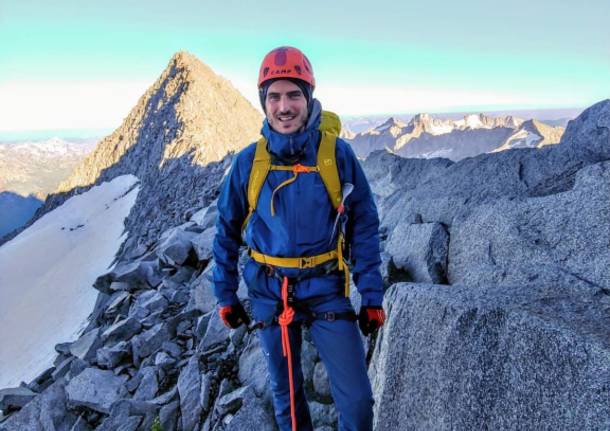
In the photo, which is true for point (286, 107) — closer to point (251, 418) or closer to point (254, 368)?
point (251, 418)

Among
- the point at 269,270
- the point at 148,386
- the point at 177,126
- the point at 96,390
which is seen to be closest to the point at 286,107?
the point at 269,270

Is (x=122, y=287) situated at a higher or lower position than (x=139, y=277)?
lower

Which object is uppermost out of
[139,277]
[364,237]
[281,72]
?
[281,72]

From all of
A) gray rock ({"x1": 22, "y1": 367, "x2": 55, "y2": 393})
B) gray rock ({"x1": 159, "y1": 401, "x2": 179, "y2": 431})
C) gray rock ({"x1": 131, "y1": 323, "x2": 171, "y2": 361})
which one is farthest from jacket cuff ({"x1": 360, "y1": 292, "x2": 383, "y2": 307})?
gray rock ({"x1": 22, "y1": 367, "x2": 55, "y2": 393})

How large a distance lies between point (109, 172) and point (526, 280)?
60006 millimetres

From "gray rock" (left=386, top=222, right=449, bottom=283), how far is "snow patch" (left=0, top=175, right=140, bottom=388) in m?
18.5

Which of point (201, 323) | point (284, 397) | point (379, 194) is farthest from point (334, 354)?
point (379, 194)

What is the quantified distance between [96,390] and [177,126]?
38779 mm

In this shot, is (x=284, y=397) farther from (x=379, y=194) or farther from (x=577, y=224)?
(x=379, y=194)

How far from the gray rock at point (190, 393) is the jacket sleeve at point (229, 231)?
3.99 meters

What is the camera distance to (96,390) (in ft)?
33.0

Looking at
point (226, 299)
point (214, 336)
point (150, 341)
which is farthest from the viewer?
point (150, 341)

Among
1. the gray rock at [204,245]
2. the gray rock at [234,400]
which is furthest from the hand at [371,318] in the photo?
the gray rock at [204,245]

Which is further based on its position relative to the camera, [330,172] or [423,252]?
[423,252]
